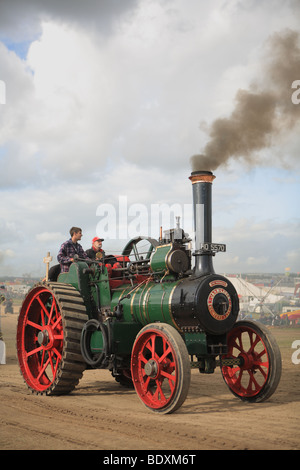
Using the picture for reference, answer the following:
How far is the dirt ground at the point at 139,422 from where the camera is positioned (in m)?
4.68

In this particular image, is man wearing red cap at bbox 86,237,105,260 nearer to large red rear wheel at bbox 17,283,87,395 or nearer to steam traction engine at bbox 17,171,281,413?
steam traction engine at bbox 17,171,281,413

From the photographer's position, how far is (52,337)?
25.3ft

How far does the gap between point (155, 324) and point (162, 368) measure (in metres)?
0.49

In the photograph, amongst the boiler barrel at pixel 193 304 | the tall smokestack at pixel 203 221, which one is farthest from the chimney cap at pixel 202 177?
the boiler barrel at pixel 193 304

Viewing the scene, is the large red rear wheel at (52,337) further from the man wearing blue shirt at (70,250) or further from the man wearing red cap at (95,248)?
the man wearing red cap at (95,248)

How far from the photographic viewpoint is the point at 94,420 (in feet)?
18.8

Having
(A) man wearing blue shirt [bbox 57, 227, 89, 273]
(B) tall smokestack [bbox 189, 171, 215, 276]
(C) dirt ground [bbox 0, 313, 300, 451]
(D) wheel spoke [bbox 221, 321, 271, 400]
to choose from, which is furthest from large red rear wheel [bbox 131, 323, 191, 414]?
(A) man wearing blue shirt [bbox 57, 227, 89, 273]

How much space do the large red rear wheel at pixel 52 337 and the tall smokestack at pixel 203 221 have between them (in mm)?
1886

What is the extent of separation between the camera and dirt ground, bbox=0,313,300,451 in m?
4.68

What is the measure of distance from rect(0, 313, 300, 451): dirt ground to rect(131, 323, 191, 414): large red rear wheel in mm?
166

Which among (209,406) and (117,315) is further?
(117,315)
